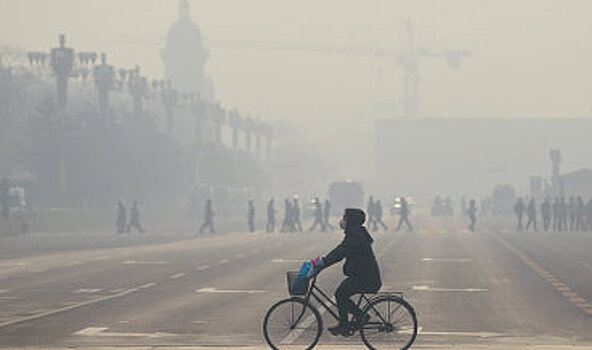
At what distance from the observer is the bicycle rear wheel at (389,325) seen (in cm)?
1481

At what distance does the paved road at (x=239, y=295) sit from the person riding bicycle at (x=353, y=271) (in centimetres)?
177

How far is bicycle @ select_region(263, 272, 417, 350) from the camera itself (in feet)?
48.6

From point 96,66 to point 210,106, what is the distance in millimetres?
65399

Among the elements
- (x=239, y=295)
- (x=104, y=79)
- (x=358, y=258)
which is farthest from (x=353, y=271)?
(x=104, y=79)

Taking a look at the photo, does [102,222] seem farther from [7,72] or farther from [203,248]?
[7,72]

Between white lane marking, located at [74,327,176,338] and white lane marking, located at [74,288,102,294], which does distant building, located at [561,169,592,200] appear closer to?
white lane marking, located at [74,288,102,294]

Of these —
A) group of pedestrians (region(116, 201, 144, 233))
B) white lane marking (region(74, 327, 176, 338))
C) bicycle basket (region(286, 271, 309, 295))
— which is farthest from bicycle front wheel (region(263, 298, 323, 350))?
group of pedestrians (region(116, 201, 144, 233))

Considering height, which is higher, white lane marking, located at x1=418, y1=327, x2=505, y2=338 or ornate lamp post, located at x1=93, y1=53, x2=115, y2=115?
ornate lamp post, located at x1=93, y1=53, x2=115, y2=115

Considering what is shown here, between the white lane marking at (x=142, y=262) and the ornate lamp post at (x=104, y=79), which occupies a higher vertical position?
the ornate lamp post at (x=104, y=79)

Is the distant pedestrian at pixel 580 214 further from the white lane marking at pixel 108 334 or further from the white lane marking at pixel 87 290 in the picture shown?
the white lane marking at pixel 108 334

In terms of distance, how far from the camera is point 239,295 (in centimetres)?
2500

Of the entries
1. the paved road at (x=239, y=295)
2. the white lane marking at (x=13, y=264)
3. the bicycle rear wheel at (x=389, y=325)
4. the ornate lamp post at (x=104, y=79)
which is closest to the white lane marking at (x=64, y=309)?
the paved road at (x=239, y=295)

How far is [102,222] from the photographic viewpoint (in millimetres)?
91625

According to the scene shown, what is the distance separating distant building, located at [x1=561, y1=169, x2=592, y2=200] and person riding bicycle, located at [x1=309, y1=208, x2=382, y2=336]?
383 ft
